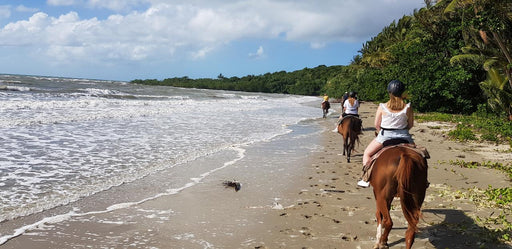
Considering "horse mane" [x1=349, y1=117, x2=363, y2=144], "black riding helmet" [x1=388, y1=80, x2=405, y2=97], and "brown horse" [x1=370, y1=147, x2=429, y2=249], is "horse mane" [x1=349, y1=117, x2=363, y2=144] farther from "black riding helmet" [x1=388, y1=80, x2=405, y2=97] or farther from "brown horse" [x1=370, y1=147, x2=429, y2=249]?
Result: "brown horse" [x1=370, y1=147, x2=429, y2=249]

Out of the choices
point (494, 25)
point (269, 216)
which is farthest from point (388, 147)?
point (494, 25)

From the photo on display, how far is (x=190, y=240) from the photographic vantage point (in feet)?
15.8

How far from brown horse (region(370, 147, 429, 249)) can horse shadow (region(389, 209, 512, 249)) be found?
53cm

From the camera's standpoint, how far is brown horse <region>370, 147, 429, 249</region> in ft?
13.9

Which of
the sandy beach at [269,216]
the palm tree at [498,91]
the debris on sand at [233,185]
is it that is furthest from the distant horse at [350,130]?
the palm tree at [498,91]

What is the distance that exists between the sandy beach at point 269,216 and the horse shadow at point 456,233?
12mm

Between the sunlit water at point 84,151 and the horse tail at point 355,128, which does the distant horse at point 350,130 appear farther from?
the sunlit water at point 84,151

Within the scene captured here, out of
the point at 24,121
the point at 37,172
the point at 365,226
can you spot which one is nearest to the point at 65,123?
the point at 24,121

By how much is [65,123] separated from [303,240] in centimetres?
1418

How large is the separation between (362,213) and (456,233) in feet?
4.35

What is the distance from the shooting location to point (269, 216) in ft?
19.0

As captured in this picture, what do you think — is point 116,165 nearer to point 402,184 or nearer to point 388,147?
point 388,147

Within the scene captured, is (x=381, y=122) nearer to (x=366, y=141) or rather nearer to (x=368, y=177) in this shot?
(x=368, y=177)

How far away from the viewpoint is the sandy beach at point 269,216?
476 centimetres
